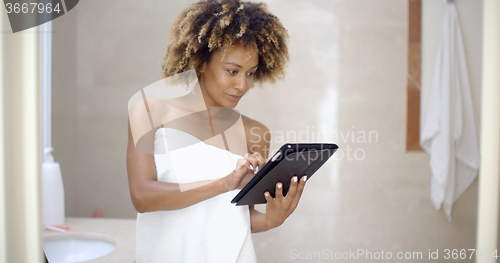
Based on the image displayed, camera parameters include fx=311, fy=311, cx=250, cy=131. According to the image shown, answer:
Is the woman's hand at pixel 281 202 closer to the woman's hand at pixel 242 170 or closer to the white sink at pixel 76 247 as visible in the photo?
the woman's hand at pixel 242 170

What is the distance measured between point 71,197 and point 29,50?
1.56ft

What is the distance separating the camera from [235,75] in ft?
2.14

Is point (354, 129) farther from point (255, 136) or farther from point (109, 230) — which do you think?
point (109, 230)

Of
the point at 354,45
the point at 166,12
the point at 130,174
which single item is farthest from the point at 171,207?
the point at 354,45

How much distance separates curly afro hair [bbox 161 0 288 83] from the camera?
63 centimetres

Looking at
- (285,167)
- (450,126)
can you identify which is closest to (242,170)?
(285,167)

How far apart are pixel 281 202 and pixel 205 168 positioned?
0.54ft

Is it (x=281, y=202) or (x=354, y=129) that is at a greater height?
(x=354, y=129)

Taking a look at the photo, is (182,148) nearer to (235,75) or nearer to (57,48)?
(235,75)

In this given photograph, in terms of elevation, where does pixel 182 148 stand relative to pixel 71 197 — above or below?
above

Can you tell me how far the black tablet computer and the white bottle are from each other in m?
0.48

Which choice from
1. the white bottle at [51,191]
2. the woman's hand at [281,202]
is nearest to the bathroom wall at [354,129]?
the white bottle at [51,191]

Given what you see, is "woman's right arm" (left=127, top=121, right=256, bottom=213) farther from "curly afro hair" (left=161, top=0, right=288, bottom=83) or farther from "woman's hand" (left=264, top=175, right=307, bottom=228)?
"curly afro hair" (left=161, top=0, right=288, bottom=83)

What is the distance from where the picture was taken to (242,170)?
558 millimetres
